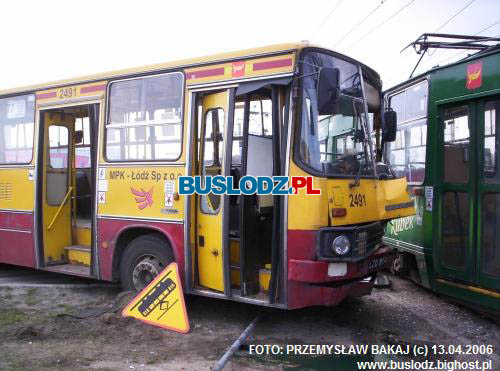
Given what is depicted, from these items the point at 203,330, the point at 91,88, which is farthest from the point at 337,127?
the point at 91,88

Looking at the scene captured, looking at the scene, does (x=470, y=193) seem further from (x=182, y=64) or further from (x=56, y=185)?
(x=56, y=185)

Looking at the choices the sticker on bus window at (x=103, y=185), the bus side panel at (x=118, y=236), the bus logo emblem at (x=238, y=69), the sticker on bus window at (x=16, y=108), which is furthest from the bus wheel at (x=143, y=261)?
the sticker on bus window at (x=16, y=108)

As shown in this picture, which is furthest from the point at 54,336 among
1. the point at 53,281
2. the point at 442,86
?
the point at 442,86

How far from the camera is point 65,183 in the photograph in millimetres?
7570

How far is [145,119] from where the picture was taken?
5914 millimetres

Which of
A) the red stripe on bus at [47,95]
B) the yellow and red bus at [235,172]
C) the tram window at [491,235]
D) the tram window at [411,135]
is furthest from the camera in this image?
the red stripe on bus at [47,95]

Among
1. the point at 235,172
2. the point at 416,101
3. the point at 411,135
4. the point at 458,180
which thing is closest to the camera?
the point at 235,172

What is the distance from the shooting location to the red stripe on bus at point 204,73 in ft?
17.3

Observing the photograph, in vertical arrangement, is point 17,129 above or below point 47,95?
below

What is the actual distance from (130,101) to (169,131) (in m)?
0.83

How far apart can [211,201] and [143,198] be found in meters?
1.02

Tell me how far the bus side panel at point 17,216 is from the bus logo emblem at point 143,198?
225 centimetres

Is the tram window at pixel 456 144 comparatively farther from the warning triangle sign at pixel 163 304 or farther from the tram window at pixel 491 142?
the warning triangle sign at pixel 163 304

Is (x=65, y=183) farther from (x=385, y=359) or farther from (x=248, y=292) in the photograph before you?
(x=385, y=359)
